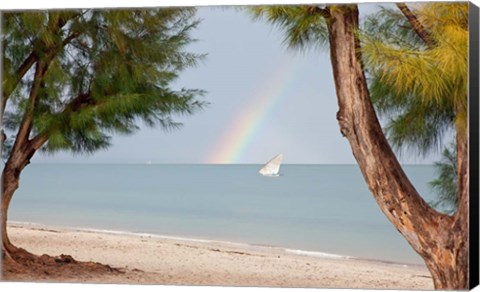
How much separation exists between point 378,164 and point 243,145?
0.93 meters

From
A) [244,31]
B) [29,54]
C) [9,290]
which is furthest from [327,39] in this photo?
[9,290]

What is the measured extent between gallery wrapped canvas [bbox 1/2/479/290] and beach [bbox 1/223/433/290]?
0.01 m

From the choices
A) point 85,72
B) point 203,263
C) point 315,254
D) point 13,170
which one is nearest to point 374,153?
point 315,254

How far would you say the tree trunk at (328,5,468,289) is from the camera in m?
6.89

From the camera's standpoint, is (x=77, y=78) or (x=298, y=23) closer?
(x=298, y=23)

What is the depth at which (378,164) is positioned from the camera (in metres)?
6.97

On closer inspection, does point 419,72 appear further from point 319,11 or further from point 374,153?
point 319,11

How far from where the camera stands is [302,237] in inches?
278

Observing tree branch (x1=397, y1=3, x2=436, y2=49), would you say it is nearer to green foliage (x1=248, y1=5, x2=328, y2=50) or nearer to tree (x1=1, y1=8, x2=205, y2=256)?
green foliage (x1=248, y1=5, x2=328, y2=50)

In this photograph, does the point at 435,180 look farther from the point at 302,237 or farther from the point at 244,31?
the point at 244,31

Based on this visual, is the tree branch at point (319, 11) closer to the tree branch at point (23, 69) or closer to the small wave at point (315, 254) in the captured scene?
the small wave at point (315, 254)

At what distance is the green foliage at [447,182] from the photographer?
677cm

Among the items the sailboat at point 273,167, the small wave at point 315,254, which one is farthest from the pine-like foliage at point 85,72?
the small wave at point 315,254

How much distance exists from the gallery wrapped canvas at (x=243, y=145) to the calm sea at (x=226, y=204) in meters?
0.01
